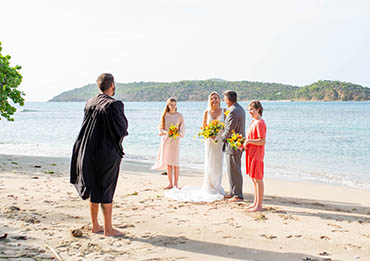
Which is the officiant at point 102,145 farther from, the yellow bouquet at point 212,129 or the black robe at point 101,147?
the yellow bouquet at point 212,129

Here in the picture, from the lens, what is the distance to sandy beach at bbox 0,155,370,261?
183 inches

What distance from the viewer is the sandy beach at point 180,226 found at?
4637mm

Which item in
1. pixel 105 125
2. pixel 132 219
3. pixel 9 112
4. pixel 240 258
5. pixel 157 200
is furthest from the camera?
pixel 9 112

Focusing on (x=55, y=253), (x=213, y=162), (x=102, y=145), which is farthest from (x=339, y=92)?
(x=55, y=253)

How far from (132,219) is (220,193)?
2.45m

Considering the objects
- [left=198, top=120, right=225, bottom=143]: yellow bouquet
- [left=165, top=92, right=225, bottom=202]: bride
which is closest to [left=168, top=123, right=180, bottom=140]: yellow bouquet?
[left=165, top=92, right=225, bottom=202]: bride

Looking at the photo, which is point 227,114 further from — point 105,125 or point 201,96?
point 201,96

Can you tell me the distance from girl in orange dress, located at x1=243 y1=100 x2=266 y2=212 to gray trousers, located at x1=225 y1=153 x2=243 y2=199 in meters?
0.75

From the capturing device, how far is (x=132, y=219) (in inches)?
240

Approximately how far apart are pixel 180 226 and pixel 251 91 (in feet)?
414

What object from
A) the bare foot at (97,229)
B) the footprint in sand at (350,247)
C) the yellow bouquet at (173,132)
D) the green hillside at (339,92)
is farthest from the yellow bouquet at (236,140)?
the green hillside at (339,92)

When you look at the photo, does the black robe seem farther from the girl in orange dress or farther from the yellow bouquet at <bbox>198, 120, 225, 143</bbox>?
the yellow bouquet at <bbox>198, 120, 225, 143</bbox>

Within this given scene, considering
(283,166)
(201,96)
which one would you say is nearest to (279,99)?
(201,96)

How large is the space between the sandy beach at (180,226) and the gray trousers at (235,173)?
1.03ft
